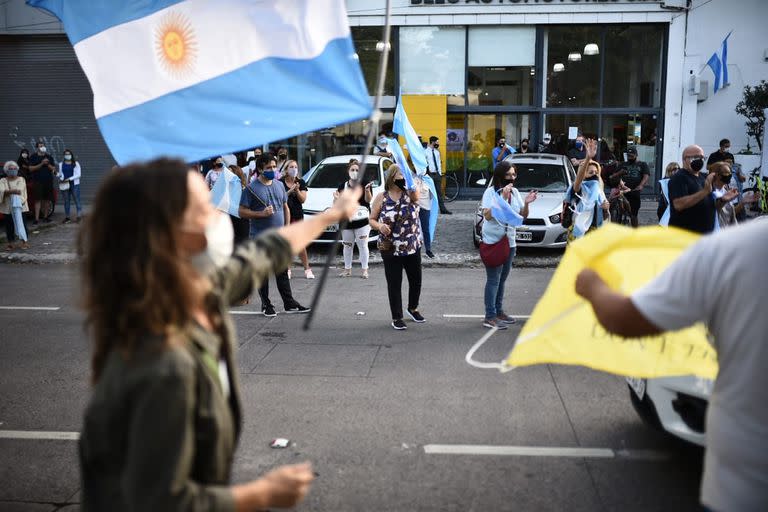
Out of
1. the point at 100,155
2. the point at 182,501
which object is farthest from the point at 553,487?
the point at 100,155

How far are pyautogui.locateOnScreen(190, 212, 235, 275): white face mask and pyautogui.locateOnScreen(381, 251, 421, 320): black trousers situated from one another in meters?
6.07

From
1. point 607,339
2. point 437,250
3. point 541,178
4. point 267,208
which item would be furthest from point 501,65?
point 607,339

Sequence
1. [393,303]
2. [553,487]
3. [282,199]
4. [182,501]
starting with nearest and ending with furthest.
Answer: [182,501], [553,487], [393,303], [282,199]

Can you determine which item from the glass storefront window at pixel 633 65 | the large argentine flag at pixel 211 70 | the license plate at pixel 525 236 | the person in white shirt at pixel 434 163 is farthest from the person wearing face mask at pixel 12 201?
the glass storefront window at pixel 633 65

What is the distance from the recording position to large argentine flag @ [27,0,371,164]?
326 cm

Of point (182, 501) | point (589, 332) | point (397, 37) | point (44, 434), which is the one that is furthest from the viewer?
point (397, 37)

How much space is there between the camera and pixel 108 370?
1760 mm

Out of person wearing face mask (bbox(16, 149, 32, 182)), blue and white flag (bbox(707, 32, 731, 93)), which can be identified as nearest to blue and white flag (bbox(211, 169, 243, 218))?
person wearing face mask (bbox(16, 149, 32, 182))

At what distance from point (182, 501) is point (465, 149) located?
21949 millimetres

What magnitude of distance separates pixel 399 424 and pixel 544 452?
1070 mm

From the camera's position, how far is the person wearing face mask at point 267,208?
918 cm

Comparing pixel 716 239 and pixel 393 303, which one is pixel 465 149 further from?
pixel 716 239

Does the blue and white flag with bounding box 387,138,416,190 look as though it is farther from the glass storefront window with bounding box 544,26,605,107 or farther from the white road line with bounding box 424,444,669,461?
the glass storefront window with bounding box 544,26,605,107

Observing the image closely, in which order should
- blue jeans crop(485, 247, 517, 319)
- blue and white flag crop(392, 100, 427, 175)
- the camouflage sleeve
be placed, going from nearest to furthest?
1. the camouflage sleeve
2. blue jeans crop(485, 247, 517, 319)
3. blue and white flag crop(392, 100, 427, 175)
